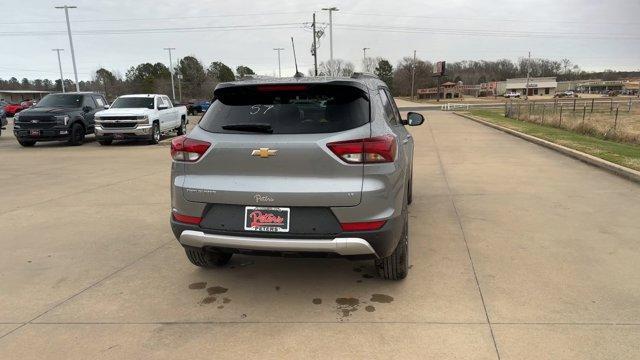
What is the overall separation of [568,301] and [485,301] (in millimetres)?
629

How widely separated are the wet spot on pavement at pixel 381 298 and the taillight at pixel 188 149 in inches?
69.1

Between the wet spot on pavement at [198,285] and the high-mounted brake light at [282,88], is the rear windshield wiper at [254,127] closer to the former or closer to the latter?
the high-mounted brake light at [282,88]

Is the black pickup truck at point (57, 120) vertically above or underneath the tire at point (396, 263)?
above

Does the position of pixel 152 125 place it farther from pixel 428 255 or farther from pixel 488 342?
pixel 488 342

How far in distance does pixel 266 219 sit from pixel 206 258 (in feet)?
3.96

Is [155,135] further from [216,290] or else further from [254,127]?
[254,127]

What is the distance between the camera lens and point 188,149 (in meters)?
3.61

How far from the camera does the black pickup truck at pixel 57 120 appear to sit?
1539 centimetres

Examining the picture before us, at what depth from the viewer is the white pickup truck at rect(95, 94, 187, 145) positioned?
51.4 feet

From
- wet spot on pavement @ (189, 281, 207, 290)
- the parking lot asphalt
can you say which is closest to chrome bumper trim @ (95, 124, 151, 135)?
the parking lot asphalt

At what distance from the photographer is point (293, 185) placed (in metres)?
3.34

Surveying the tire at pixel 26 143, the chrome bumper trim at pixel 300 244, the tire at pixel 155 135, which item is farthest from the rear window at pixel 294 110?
the tire at pixel 26 143

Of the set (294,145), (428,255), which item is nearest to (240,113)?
(294,145)

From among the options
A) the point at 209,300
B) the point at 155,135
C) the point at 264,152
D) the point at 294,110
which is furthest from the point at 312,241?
the point at 155,135
